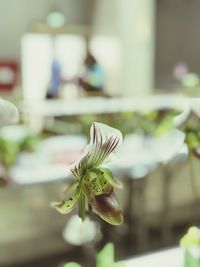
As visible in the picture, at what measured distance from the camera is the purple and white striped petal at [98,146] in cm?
43

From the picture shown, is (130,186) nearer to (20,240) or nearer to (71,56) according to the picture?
(20,240)

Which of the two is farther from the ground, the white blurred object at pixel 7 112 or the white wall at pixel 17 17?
the white blurred object at pixel 7 112

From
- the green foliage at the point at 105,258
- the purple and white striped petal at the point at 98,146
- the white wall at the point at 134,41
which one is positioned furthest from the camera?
the white wall at the point at 134,41

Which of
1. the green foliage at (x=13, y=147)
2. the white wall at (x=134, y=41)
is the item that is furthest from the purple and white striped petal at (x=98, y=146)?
the white wall at (x=134, y=41)

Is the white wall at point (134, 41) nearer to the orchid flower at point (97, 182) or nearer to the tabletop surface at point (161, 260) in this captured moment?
the tabletop surface at point (161, 260)

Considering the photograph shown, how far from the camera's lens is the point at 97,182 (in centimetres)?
46

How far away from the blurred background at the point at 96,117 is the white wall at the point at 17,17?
0.04ft

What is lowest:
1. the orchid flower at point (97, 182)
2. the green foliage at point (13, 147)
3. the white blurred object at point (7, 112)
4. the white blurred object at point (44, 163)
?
the white blurred object at point (44, 163)

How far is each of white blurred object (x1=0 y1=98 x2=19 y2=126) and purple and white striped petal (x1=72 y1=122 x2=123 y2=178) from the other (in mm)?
88

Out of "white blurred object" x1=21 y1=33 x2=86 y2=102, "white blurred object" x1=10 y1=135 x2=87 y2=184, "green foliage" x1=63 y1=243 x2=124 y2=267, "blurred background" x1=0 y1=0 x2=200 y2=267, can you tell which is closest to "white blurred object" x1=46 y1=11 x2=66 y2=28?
"blurred background" x1=0 y1=0 x2=200 y2=267

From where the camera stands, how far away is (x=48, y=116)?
2.88 metres

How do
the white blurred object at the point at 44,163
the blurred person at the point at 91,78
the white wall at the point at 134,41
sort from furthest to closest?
the white wall at the point at 134,41 → the blurred person at the point at 91,78 → the white blurred object at the point at 44,163

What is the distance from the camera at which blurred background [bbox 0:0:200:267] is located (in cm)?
131

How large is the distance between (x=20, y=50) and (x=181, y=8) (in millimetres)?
1980
